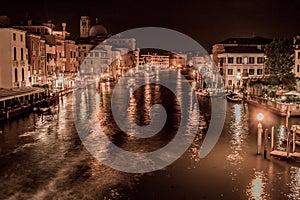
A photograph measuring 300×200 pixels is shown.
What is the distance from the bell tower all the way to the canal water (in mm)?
114871

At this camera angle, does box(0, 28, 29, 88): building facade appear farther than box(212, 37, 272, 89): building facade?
No

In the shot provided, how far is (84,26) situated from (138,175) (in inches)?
5031

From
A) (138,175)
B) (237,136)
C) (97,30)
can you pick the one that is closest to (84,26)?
(97,30)

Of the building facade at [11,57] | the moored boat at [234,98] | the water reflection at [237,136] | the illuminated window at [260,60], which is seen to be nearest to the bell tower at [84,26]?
the illuminated window at [260,60]

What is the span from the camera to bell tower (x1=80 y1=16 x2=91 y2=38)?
139 metres

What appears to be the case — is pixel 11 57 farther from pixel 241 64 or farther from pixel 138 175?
pixel 241 64

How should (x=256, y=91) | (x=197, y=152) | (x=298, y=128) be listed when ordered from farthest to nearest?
(x=256, y=91) → (x=298, y=128) → (x=197, y=152)

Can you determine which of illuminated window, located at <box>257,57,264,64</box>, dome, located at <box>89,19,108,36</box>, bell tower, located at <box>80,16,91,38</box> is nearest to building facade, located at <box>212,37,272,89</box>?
illuminated window, located at <box>257,57,264,64</box>

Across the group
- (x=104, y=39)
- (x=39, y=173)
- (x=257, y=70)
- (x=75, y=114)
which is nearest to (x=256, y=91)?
(x=257, y=70)

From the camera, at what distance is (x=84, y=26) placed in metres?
139

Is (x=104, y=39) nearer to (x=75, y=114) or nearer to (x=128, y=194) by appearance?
(x=75, y=114)

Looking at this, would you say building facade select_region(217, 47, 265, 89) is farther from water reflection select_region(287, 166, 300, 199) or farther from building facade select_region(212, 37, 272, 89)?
water reflection select_region(287, 166, 300, 199)

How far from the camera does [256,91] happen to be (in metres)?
49.7

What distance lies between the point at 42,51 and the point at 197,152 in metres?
40.3
